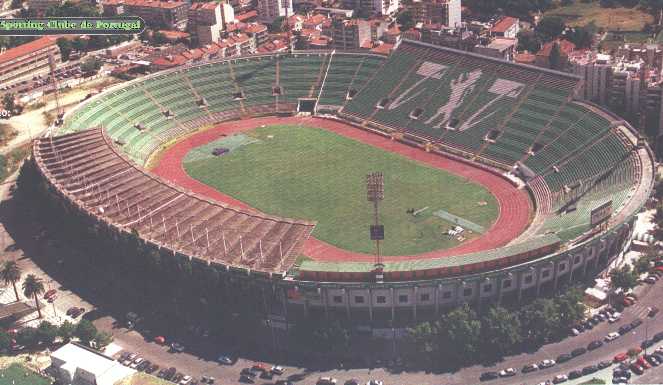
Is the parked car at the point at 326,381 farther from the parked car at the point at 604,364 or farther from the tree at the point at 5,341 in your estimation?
the tree at the point at 5,341

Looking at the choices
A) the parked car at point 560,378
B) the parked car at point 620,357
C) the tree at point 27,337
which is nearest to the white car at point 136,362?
the tree at point 27,337

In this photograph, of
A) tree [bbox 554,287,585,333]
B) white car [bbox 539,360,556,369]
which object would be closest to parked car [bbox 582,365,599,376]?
white car [bbox 539,360,556,369]

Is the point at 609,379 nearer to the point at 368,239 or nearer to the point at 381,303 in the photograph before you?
the point at 381,303

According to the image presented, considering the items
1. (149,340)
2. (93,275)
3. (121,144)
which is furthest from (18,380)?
(121,144)

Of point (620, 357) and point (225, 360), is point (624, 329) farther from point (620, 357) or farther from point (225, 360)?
point (225, 360)

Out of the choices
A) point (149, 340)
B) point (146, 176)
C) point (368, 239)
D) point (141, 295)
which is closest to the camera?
point (149, 340)

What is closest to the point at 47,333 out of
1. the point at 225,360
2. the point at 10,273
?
the point at 10,273
